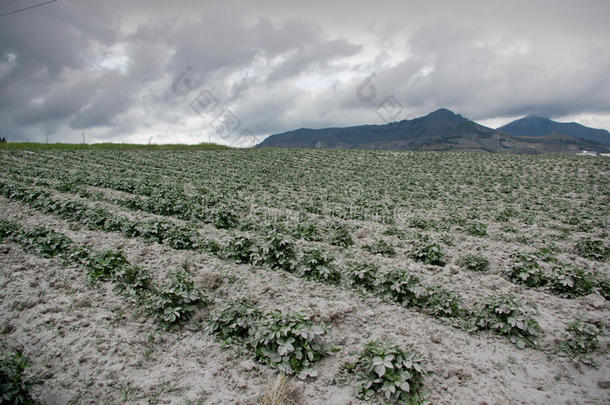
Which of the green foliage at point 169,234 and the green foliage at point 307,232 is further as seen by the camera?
the green foliage at point 307,232

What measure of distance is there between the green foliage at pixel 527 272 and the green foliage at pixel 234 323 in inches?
212

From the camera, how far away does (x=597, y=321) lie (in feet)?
17.5

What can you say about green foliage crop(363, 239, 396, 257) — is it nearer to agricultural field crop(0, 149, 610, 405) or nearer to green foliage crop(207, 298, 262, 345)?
agricultural field crop(0, 149, 610, 405)

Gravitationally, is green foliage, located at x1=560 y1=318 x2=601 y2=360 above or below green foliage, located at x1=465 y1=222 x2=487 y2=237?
below

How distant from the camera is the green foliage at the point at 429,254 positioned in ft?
26.2

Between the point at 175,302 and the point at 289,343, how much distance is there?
2190mm

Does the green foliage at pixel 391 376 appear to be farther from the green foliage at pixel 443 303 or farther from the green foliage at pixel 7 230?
the green foliage at pixel 7 230

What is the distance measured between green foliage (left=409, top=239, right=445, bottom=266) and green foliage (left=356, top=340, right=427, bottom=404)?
4.08 meters

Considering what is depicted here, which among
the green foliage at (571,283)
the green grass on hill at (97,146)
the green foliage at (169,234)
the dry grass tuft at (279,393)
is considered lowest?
the dry grass tuft at (279,393)

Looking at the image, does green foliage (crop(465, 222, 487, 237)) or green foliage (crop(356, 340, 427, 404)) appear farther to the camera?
green foliage (crop(465, 222, 487, 237))

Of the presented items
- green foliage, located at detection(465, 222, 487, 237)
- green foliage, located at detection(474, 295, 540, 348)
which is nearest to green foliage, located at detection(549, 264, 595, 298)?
green foliage, located at detection(474, 295, 540, 348)

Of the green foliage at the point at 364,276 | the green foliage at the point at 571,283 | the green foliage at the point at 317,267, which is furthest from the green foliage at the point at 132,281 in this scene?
the green foliage at the point at 571,283

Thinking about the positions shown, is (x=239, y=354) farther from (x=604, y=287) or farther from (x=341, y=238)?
(x=604, y=287)

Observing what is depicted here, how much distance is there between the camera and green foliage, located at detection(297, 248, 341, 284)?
22.1 feet
